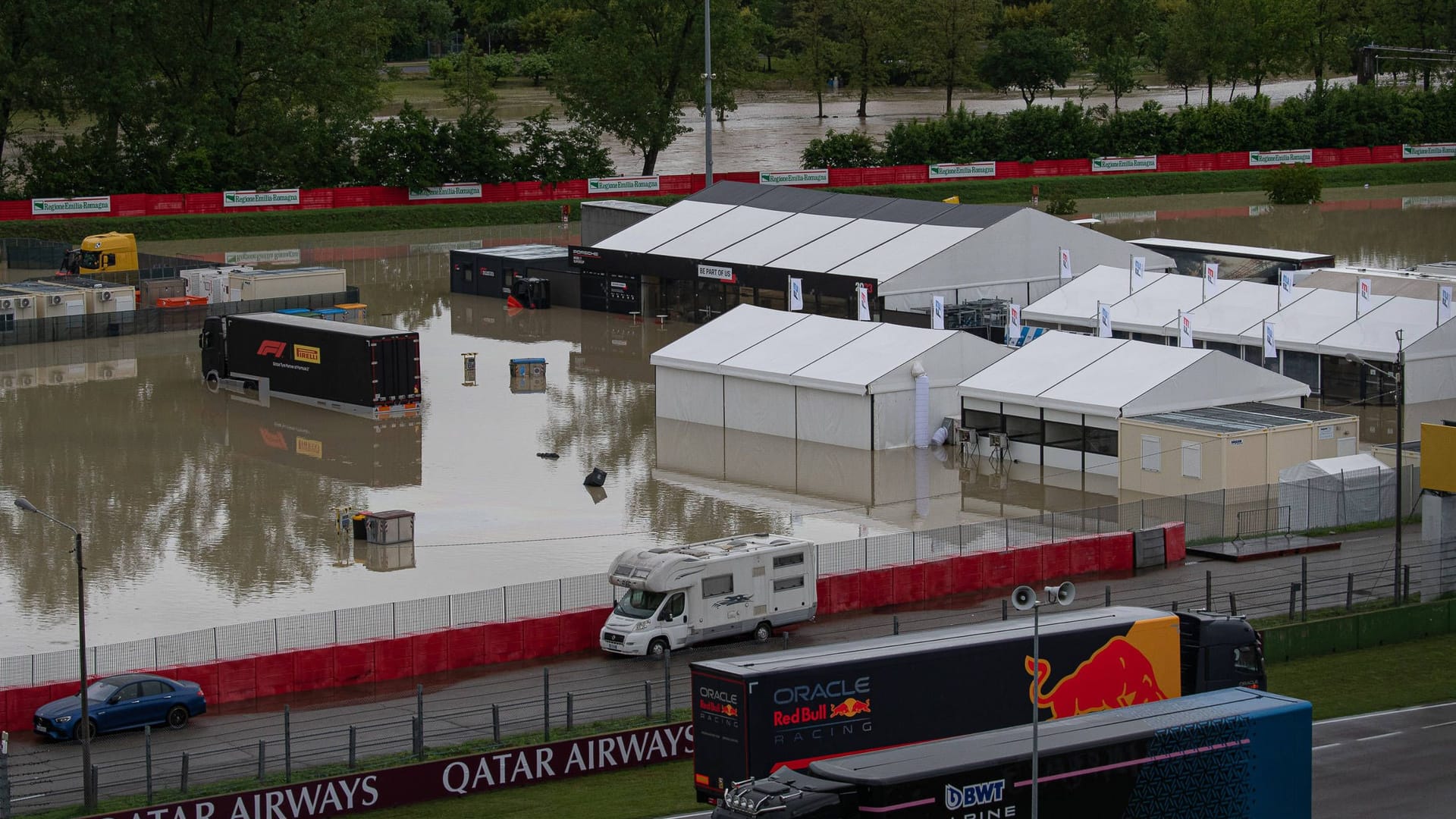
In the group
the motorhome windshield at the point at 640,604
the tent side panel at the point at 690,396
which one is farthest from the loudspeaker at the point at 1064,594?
the tent side panel at the point at 690,396

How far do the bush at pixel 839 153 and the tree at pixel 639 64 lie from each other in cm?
656

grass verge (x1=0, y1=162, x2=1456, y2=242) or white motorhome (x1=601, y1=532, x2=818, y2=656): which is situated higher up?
grass verge (x1=0, y1=162, x2=1456, y2=242)

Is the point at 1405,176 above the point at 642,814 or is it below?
above

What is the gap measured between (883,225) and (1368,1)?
97.9m

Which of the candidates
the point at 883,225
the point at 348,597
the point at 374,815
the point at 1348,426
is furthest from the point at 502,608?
the point at 883,225

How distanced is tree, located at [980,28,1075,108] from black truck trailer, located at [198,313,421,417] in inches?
3909

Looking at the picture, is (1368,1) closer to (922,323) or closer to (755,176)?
(755,176)

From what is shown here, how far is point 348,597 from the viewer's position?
134ft

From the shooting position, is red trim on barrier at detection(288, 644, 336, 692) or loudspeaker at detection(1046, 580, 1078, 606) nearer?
loudspeaker at detection(1046, 580, 1078, 606)

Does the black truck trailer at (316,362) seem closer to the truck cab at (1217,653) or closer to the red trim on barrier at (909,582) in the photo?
the red trim on barrier at (909,582)

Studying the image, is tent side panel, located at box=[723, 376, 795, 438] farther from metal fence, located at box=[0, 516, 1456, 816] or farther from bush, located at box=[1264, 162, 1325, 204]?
bush, located at box=[1264, 162, 1325, 204]

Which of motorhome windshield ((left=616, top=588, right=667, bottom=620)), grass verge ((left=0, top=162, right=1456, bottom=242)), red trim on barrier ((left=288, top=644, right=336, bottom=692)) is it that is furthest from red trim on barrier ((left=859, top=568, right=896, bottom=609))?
grass verge ((left=0, top=162, right=1456, bottom=242))

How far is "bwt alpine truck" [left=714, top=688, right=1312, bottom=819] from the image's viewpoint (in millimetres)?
22797

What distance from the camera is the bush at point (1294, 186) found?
109562mm
